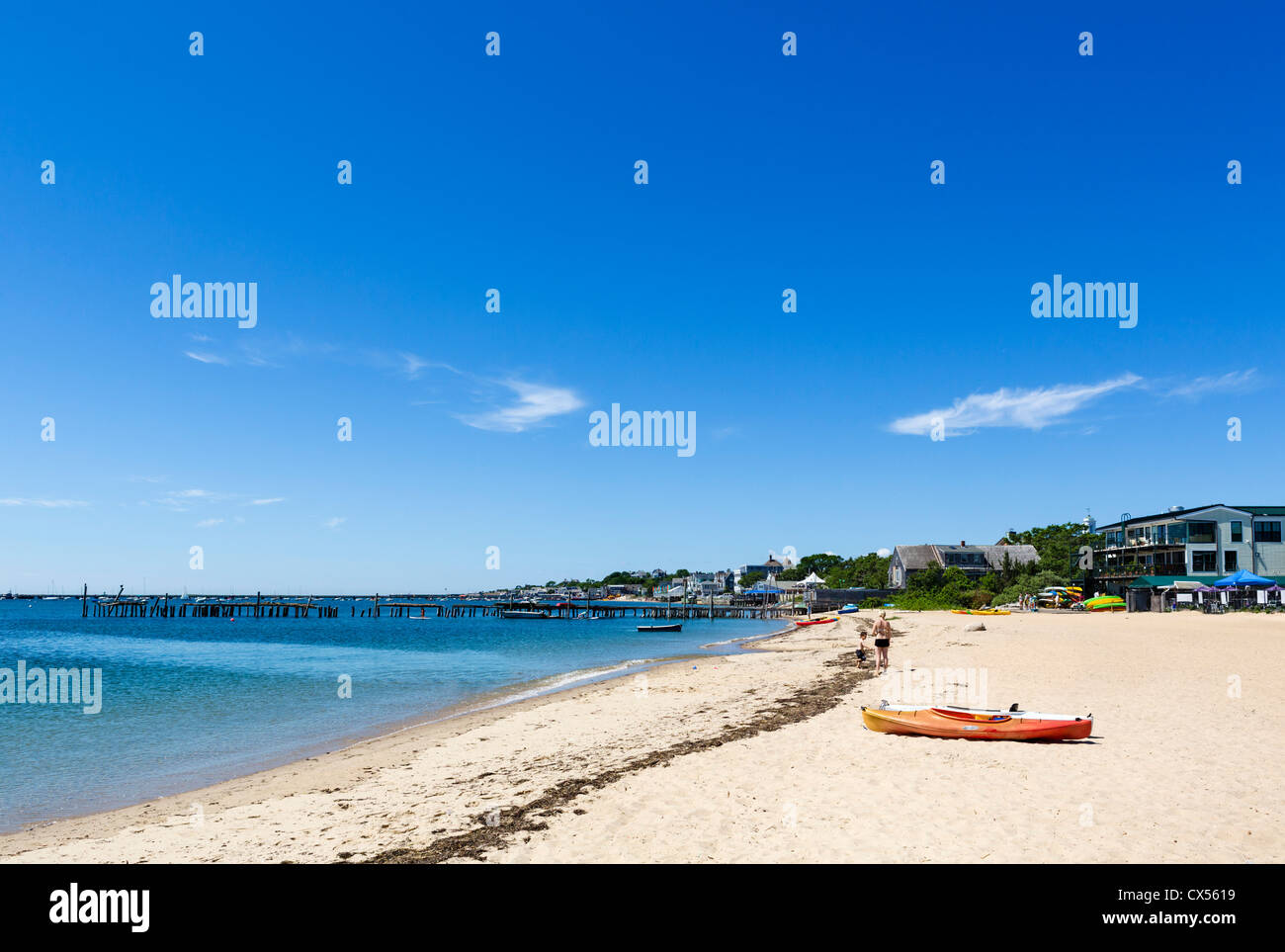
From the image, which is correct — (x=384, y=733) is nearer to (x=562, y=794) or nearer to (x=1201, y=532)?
(x=562, y=794)

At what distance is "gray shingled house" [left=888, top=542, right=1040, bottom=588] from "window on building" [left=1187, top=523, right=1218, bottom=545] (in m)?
34.6

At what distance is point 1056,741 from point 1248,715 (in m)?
5.81

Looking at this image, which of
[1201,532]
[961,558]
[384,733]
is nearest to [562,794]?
[384,733]

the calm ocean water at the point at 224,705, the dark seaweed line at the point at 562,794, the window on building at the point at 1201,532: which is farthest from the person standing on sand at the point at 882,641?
the window on building at the point at 1201,532

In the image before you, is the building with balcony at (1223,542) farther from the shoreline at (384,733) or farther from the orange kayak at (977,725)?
the orange kayak at (977,725)

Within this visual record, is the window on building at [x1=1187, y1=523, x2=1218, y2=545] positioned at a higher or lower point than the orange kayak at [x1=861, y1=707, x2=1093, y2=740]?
higher

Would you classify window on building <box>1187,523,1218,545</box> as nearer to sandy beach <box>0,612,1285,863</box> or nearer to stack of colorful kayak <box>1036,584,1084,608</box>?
stack of colorful kayak <box>1036,584,1084,608</box>

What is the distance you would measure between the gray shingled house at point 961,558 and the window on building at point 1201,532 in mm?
34558

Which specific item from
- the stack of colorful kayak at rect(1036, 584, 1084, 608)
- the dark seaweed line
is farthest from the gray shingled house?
the dark seaweed line

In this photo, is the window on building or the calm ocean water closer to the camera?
the calm ocean water

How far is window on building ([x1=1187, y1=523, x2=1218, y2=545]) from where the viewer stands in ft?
212

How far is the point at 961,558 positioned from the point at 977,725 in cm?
9814
